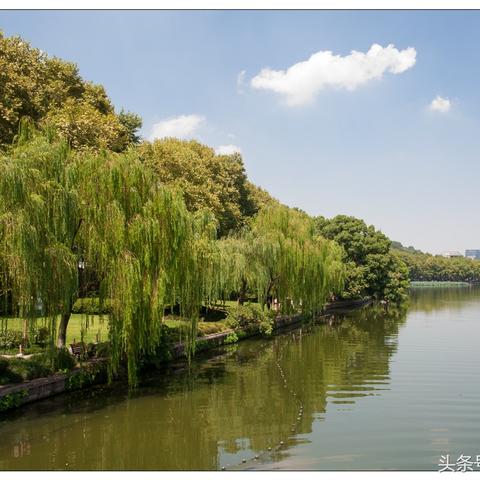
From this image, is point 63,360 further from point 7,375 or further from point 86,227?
point 86,227

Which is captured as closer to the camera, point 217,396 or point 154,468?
point 154,468

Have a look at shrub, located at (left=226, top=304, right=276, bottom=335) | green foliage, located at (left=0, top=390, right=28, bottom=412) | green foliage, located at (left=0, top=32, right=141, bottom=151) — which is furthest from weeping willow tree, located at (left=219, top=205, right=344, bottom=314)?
green foliage, located at (left=0, top=390, right=28, bottom=412)

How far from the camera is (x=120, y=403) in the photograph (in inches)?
636

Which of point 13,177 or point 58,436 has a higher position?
point 13,177

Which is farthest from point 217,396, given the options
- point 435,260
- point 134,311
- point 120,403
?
point 435,260

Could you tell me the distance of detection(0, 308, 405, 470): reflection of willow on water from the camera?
38.9 ft

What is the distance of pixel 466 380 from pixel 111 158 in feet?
51.4

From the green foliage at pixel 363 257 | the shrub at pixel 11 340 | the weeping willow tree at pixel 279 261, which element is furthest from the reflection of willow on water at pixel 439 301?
the shrub at pixel 11 340

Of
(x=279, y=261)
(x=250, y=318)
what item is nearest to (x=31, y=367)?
(x=250, y=318)

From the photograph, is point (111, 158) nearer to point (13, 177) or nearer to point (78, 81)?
point (13, 177)

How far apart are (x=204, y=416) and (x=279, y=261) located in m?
19.3

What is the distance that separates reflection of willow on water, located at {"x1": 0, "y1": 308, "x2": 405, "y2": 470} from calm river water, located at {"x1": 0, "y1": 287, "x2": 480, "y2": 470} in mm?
34

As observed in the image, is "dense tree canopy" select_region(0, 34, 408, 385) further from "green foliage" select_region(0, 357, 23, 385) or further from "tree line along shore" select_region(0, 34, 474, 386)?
"green foliage" select_region(0, 357, 23, 385)

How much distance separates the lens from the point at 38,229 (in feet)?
45.9
